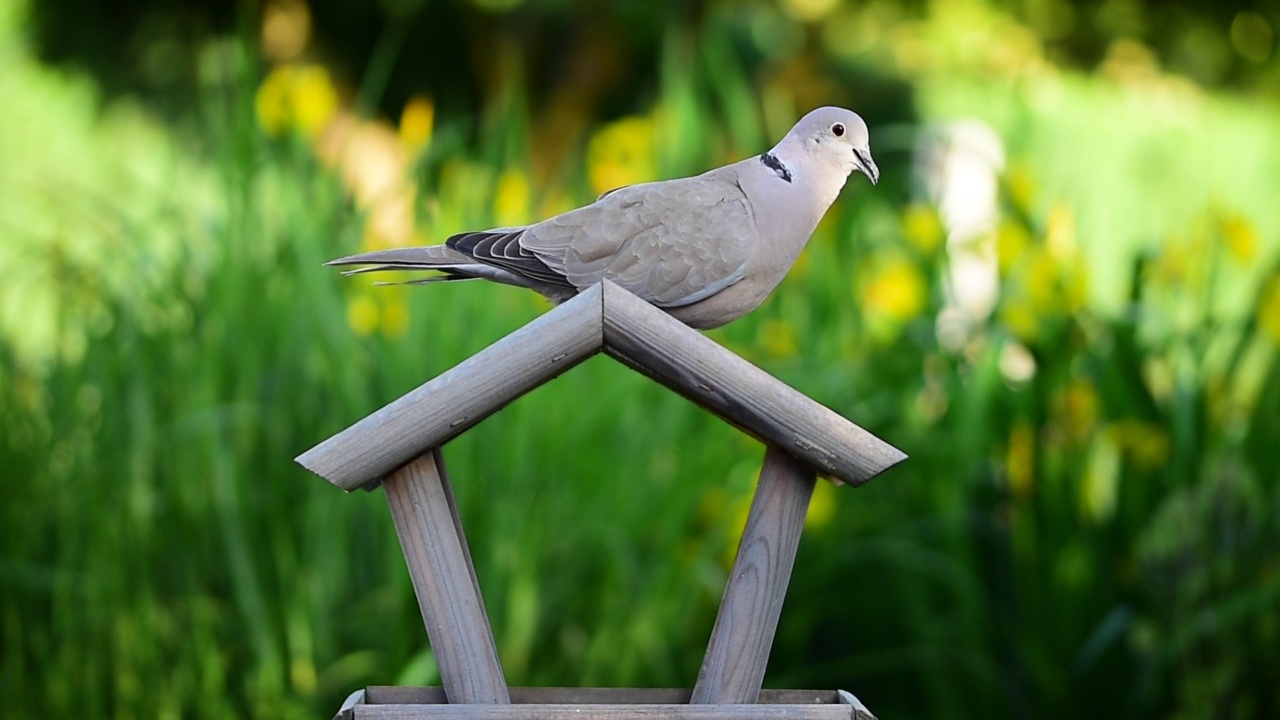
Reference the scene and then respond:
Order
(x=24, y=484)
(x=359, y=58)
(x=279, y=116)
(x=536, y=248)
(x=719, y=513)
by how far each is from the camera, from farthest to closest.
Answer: (x=359, y=58) < (x=279, y=116) < (x=719, y=513) < (x=24, y=484) < (x=536, y=248)

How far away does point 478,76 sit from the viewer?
655 centimetres

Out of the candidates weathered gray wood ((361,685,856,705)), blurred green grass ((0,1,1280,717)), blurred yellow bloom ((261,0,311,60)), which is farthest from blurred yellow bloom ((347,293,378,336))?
blurred yellow bloom ((261,0,311,60))

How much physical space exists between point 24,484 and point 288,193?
837mm

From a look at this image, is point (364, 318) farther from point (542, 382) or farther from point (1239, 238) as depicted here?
point (1239, 238)

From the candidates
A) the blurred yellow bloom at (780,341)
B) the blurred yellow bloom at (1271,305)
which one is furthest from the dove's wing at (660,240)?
the blurred yellow bloom at (1271,305)

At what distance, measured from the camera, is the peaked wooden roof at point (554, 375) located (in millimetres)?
1164

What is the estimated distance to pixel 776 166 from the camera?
126 centimetres

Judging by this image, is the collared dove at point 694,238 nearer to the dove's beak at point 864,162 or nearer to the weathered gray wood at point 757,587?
the dove's beak at point 864,162

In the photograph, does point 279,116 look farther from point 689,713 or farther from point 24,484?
point 689,713

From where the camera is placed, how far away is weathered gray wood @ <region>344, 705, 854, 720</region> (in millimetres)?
1141

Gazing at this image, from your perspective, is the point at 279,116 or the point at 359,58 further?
the point at 359,58

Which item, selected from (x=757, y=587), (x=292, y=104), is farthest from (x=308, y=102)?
(x=757, y=587)

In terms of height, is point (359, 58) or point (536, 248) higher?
point (359, 58)

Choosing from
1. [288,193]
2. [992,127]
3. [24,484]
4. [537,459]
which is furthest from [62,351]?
[992,127]
